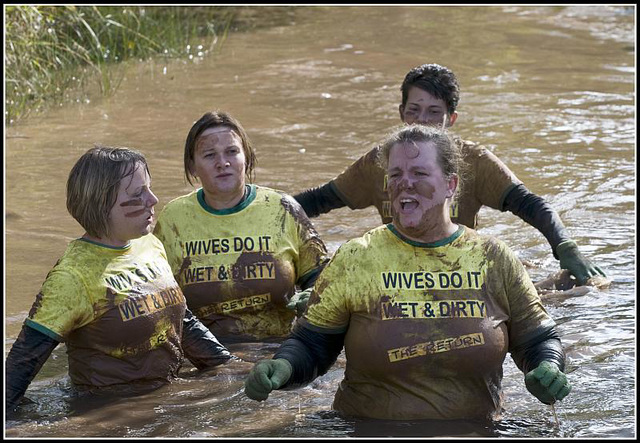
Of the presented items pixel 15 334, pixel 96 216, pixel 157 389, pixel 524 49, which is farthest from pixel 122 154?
pixel 524 49

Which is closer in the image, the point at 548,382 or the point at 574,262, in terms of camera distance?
the point at 548,382

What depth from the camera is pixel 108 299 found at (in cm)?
507

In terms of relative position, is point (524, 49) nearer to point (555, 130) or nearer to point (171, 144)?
point (555, 130)

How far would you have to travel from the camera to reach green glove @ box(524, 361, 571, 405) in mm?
4293

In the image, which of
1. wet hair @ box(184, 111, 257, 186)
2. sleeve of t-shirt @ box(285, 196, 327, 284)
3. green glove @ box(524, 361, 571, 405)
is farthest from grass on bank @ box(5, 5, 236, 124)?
green glove @ box(524, 361, 571, 405)

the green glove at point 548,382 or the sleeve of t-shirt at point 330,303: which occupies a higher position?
the sleeve of t-shirt at point 330,303

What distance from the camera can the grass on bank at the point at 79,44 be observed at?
39.1 ft

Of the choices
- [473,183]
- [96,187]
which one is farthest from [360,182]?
[96,187]

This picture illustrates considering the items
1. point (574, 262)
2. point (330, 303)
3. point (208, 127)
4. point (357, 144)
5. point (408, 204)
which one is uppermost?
point (208, 127)

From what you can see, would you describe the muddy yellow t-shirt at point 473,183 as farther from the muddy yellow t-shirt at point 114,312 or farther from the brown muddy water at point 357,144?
the muddy yellow t-shirt at point 114,312

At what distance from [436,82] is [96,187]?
2.46m

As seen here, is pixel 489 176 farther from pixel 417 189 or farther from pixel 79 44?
pixel 79 44

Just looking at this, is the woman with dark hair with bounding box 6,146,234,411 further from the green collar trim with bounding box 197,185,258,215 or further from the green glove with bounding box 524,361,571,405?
the green glove with bounding box 524,361,571,405

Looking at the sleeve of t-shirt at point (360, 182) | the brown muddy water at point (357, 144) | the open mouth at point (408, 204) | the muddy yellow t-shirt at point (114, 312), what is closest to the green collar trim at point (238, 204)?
the muddy yellow t-shirt at point (114, 312)
